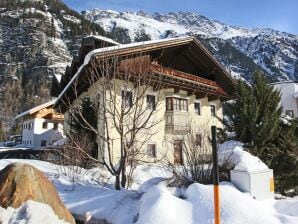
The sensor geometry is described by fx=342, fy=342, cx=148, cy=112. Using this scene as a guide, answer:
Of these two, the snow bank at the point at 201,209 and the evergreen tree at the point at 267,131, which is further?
the evergreen tree at the point at 267,131

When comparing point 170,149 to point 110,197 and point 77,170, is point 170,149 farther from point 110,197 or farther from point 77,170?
point 110,197

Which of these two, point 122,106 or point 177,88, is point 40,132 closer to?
point 177,88

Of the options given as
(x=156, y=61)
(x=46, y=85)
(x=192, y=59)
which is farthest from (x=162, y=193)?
(x=46, y=85)

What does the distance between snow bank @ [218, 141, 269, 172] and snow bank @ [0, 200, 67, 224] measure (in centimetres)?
432

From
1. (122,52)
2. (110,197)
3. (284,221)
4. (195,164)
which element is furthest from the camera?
(122,52)

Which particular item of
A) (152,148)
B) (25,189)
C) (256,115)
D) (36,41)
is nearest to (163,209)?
(25,189)

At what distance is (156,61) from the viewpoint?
24.0 m

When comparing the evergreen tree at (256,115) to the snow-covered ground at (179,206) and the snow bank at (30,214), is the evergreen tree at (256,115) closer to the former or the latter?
the snow-covered ground at (179,206)

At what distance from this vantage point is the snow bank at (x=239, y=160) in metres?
8.11

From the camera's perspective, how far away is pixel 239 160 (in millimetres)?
8477

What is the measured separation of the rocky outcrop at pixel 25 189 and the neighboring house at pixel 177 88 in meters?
13.2

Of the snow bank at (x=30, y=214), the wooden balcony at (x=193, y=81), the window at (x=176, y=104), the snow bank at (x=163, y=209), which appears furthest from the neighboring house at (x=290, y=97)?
the snow bank at (x=30, y=214)

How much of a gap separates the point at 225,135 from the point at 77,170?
223 inches

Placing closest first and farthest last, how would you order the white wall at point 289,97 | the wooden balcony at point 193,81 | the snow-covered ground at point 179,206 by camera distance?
the snow-covered ground at point 179,206 < the wooden balcony at point 193,81 < the white wall at point 289,97
